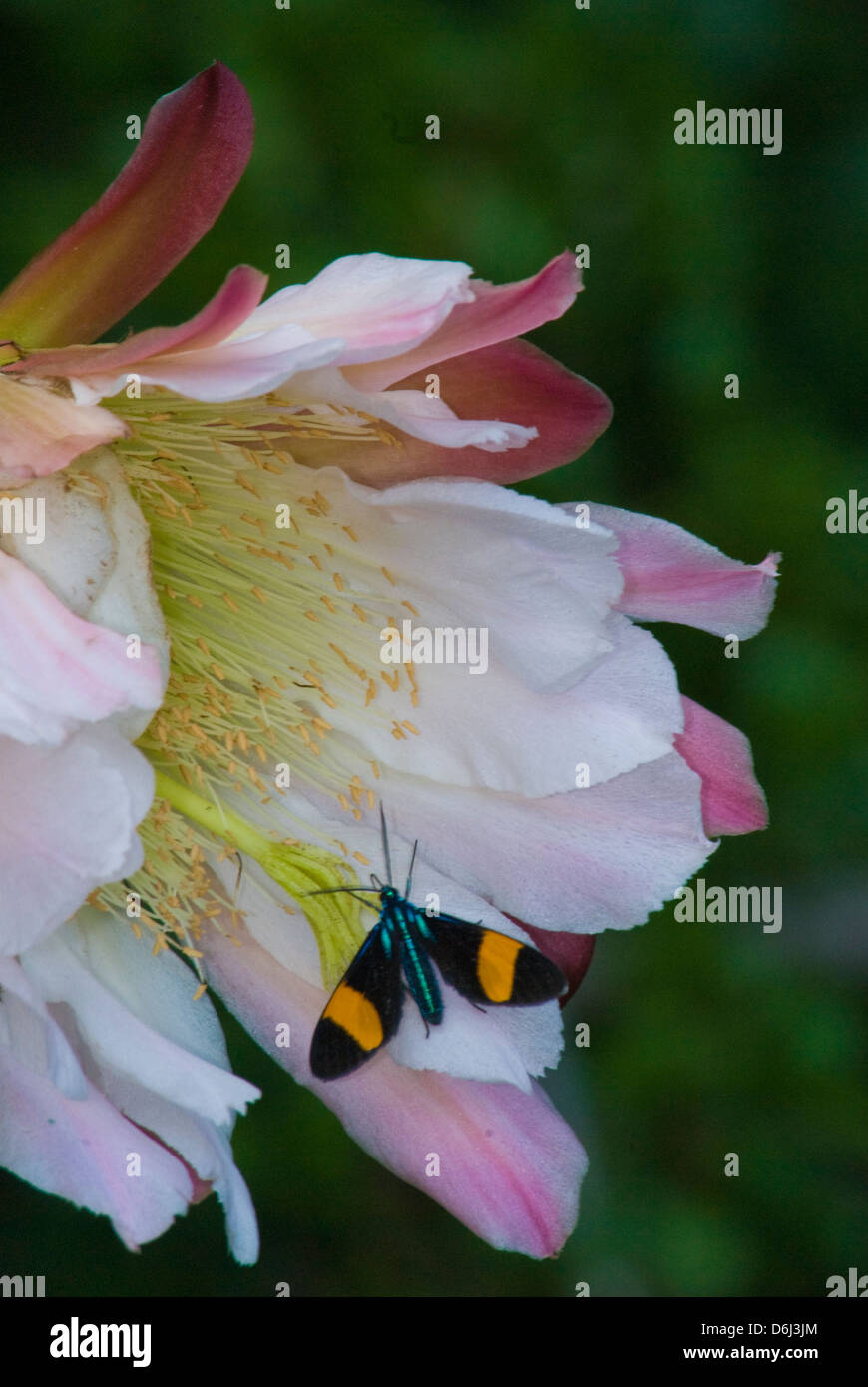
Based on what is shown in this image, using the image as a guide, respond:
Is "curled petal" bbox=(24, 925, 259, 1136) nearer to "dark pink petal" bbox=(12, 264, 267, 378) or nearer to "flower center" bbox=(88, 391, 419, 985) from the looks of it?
"flower center" bbox=(88, 391, 419, 985)

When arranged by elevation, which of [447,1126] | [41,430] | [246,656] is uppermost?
[41,430]

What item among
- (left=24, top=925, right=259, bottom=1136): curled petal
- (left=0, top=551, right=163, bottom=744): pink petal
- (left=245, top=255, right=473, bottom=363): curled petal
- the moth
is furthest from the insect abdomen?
(left=245, top=255, right=473, bottom=363): curled petal

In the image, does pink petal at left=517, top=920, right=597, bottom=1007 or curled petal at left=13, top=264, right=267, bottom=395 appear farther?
pink petal at left=517, top=920, right=597, bottom=1007

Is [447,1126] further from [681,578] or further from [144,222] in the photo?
[144,222]

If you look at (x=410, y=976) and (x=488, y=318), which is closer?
(x=488, y=318)

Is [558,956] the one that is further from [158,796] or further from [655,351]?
[655,351]

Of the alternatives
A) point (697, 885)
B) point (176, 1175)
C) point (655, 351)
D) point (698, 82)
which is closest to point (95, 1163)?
point (176, 1175)

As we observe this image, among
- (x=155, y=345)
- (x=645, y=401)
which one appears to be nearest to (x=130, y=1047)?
(x=155, y=345)

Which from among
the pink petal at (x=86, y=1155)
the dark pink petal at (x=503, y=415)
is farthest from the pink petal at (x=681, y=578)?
the pink petal at (x=86, y=1155)
